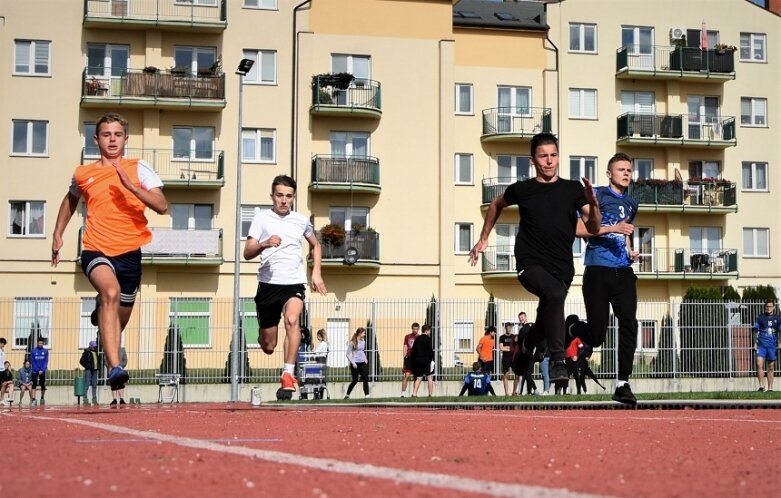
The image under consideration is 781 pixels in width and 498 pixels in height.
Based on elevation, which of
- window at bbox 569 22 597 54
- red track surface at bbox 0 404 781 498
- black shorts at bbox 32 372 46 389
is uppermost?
window at bbox 569 22 597 54

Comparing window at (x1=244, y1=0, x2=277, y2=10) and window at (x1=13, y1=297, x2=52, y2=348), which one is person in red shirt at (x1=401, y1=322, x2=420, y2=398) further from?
window at (x1=244, y1=0, x2=277, y2=10)

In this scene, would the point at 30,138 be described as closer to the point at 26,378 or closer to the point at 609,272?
the point at 26,378

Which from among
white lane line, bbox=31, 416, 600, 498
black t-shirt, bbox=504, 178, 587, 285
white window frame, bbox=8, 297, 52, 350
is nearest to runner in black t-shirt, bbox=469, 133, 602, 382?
black t-shirt, bbox=504, 178, 587, 285

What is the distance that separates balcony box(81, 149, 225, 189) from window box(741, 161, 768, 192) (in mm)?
23254

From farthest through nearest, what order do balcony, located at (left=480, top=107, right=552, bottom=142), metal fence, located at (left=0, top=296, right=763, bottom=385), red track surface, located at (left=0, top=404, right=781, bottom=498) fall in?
balcony, located at (left=480, top=107, right=552, bottom=142)
metal fence, located at (left=0, top=296, right=763, bottom=385)
red track surface, located at (left=0, top=404, right=781, bottom=498)

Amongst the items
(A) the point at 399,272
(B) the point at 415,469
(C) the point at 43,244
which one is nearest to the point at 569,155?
(A) the point at 399,272

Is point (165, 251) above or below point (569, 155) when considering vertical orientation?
below

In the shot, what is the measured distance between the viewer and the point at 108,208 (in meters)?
10.4

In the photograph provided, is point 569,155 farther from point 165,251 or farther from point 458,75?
point 165,251

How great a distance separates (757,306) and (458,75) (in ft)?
64.0

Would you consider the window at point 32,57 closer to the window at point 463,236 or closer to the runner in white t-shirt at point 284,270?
the window at point 463,236

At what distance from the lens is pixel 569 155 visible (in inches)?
2057

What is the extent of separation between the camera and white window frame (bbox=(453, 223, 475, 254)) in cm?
5091

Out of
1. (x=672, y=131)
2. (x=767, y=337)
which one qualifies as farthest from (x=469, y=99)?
(x=767, y=337)
